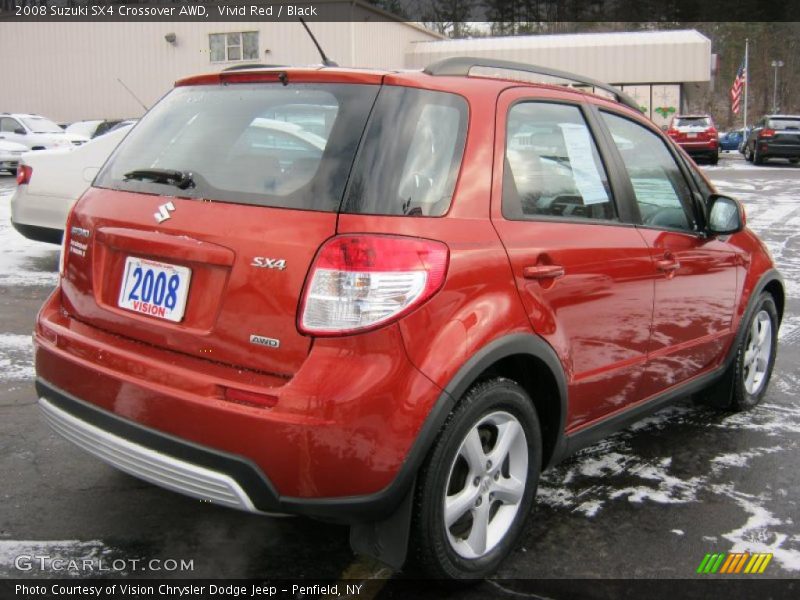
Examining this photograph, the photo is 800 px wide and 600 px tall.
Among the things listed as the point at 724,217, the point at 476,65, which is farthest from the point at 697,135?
the point at 476,65

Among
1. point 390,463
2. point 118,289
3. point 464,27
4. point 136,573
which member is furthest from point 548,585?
point 464,27

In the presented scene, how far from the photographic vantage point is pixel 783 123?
24703mm

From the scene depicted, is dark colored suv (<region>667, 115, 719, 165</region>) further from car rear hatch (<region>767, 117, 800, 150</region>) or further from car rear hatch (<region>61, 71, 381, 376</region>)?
car rear hatch (<region>61, 71, 381, 376</region>)

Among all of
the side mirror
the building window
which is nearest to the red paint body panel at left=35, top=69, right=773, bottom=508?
the side mirror

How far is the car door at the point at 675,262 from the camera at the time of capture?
333 centimetres

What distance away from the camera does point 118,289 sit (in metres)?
2.60

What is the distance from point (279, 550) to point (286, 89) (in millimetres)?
1580

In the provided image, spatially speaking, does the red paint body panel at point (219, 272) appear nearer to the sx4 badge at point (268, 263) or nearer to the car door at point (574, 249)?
the sx4 badge at point (268, 263)

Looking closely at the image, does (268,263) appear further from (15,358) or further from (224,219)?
(15,358)

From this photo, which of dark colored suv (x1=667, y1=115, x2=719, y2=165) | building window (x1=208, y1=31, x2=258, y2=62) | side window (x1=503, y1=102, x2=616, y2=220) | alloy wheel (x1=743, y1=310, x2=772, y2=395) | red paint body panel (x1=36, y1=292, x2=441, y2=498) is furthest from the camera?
building window (x1=208, y1=31, x2=258, y2=62)

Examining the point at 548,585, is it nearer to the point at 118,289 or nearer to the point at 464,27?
the point at 118,289

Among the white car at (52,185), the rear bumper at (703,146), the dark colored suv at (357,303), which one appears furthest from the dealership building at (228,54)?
the dark colored suv at (357,303)

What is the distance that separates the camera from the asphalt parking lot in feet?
8.95

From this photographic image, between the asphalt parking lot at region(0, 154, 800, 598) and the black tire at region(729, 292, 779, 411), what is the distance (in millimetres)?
103
